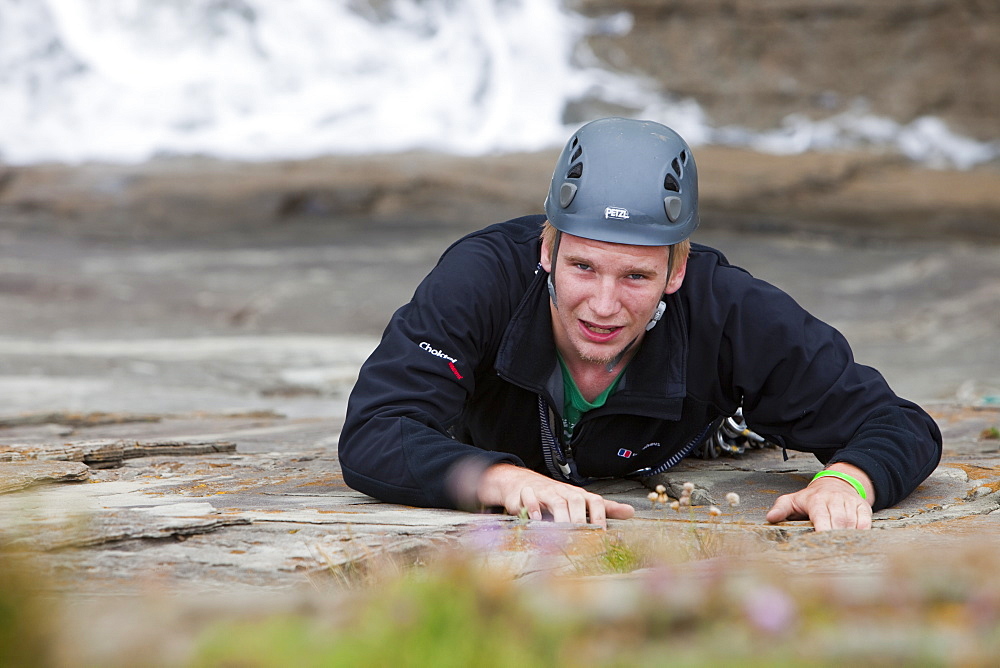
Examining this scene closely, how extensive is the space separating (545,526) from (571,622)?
997 mm

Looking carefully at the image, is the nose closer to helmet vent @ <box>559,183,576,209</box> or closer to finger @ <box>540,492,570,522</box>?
helmet vent @ <box>559,183,576,209</box>

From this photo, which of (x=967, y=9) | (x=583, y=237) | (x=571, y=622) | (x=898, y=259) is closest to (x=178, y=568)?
(x=571, y=622)

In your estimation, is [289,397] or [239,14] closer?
[289,397]

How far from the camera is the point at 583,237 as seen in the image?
2875mm

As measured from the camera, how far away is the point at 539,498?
2635mm

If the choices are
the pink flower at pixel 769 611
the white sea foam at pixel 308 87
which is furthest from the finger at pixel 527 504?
the white sea foam at pixel 308 87

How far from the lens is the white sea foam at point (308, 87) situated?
13.5 meters

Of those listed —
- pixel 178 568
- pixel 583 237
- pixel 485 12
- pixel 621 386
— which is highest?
pixel 485 12

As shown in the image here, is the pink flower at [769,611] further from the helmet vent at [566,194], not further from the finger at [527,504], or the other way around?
the helmet vent at [566,194]

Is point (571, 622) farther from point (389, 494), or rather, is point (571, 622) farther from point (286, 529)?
point (389, 494)

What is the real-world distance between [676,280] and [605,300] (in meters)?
0.29

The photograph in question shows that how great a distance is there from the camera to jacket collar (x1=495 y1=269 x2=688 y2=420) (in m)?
3.03

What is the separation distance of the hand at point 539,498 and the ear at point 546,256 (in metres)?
0.59

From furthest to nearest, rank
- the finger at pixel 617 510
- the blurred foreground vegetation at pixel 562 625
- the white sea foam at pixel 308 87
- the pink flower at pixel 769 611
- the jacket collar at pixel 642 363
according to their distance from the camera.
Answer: the white sea foam at pixel 308 87 → the jacket collar at pixel 642 363 → the finger at pixel 617 510 → the pink flower at pixel 769 611 → the blurred foreground vegetation at pixel 562 625
